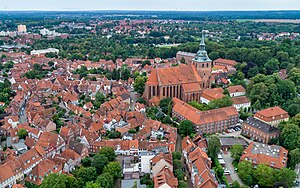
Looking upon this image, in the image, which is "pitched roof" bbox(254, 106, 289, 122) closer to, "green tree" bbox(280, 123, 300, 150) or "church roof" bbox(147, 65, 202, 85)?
"green tree" bbox(280, 123, 300, 150)

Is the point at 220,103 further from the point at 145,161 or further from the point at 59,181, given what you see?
the point at 59,181

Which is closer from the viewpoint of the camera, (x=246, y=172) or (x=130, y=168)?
(x=246, y=172)

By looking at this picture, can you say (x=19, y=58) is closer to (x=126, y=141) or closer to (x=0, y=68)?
(x=0, y=68)

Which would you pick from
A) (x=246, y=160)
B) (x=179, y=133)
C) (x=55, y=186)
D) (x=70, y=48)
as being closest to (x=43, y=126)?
(x=55, y=186)

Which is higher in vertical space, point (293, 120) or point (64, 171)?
point (293, 120)

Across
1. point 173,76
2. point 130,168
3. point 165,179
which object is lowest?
point 130,168

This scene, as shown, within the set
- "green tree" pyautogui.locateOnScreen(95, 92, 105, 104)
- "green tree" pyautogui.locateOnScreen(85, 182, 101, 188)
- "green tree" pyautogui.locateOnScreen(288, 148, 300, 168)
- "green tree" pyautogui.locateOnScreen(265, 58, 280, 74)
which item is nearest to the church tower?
"green tree" pyautogui.locateOnScreen(95, 92, 105, 104)

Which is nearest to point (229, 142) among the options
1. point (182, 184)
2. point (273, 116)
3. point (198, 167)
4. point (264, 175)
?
point (264, 175)
